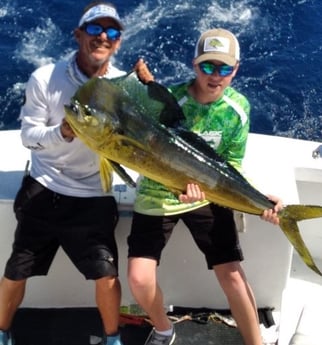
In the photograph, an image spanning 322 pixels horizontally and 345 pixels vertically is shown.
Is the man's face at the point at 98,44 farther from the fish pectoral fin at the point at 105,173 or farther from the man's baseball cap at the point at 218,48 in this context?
the fish pectoral fin at the point at 105,173

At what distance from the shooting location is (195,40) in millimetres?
10555

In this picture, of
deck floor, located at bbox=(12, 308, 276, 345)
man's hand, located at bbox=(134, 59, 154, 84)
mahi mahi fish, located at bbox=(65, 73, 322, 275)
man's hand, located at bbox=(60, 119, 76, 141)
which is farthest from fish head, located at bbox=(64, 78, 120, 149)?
deck floor, located at bbox=(12, 308, 276, 345)

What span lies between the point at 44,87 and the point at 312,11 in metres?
10.5

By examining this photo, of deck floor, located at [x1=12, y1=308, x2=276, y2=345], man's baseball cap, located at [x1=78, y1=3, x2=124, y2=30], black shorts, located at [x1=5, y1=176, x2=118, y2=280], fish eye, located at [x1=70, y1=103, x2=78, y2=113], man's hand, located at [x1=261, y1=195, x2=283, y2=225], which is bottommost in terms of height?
deck floor, located at [x1=12, y1=308, x2=276, y2=345]

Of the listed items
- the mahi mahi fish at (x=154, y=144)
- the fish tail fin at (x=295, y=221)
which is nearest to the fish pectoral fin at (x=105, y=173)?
the mahi mahi fish at (x=154, y=144)

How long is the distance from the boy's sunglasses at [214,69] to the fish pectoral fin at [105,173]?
630 mm

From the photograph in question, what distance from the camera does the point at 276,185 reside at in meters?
3.52

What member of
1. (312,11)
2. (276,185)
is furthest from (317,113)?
(276,185)

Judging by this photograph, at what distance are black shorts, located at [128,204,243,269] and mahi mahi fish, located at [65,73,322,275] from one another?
→ 27 centimetres

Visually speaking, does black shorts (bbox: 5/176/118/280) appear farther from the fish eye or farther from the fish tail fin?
the fish tail fin

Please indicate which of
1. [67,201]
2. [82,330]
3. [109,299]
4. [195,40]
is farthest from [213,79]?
[195,40]

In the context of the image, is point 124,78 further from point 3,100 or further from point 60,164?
point 3,100

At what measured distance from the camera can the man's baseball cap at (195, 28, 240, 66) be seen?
9.65ft

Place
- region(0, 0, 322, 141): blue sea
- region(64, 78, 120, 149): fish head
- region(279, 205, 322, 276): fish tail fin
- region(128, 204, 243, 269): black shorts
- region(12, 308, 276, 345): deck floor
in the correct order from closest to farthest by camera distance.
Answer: region(64, 78, 120, 149): fish head < region(279, 205, 322, 276): fish tail fin < region(128, 204, 243, 269): black shorts < region(12, 308, 276, 345): deck floor < region(0, 0, 322, 141): blue sea
